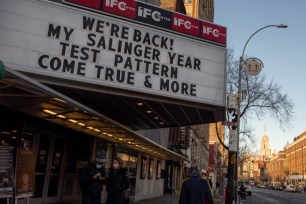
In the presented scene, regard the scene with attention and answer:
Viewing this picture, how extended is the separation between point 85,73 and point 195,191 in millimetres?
4639

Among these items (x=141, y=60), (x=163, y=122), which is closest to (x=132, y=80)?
(x=141, y=60)

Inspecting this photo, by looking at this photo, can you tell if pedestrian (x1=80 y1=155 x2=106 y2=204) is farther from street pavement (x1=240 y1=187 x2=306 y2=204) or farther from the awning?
street pavement (x1=240 y1=187 x2=306 y2=204)

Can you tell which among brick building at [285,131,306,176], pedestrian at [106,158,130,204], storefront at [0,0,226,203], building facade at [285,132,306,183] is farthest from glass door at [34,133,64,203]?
brick building at [285,131,306,176]

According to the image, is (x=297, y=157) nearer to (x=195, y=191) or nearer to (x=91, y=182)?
(x=195, y=191)

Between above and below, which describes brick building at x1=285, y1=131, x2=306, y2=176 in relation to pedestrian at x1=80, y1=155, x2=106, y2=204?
above

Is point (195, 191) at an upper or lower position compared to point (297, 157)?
lower

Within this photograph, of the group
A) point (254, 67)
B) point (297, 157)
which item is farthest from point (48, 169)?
point (297, 157)

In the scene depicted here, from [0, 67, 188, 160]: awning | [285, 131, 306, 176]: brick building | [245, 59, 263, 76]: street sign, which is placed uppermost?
[285, 131, 306, 176]: brick building

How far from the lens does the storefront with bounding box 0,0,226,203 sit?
370 inches

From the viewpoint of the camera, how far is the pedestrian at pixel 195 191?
7.36 metres

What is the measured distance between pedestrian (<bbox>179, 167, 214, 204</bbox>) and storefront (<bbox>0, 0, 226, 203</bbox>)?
3139mm

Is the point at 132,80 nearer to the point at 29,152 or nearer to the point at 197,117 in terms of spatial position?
the point at 29,152

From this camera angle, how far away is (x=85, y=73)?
10.1m

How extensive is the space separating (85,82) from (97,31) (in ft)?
5.06
